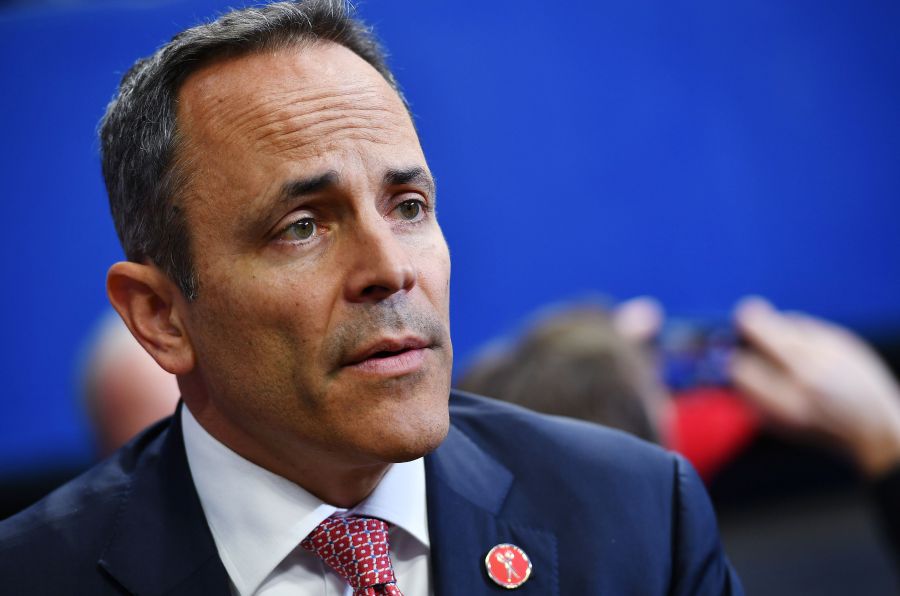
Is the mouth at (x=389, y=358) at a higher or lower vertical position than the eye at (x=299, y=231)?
lower

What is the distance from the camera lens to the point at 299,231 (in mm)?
1718

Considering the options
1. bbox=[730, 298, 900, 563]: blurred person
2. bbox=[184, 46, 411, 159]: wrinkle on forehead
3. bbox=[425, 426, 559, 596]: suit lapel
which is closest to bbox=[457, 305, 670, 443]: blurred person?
bbox=[730, 298, 900, 563]: blurred person

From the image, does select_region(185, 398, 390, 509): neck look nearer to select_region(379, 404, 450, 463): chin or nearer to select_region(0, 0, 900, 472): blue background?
select_region(379, 404, 450, 463): chin

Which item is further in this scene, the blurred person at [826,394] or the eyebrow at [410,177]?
the blurred person at [826,394]

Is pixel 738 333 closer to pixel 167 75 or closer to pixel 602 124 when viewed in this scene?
pixel 167 75

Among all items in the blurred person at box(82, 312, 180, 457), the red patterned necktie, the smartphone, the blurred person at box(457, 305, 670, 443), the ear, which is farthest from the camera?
the smartphone

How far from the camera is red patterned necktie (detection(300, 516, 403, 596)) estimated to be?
1.75 m

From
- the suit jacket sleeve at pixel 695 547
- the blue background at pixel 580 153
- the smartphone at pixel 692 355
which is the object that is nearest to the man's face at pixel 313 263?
the suit jacket sleeve at pixel 695 547

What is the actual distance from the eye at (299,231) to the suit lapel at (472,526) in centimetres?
49

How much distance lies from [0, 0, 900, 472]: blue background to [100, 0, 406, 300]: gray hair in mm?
2331

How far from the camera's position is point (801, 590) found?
476 cm

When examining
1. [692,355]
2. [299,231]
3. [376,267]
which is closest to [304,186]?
[299,231]

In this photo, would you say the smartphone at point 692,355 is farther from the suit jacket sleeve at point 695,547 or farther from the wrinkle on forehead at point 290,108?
the wrinkle on forehead at point 290,108

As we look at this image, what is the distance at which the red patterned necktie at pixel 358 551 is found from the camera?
1753 millimetres
